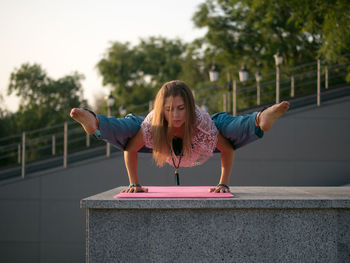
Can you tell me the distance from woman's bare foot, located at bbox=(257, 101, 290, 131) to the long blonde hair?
1.95 feet

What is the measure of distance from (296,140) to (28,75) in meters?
32.4

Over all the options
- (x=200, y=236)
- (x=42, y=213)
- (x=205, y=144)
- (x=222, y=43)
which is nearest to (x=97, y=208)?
(x=200, y=236)

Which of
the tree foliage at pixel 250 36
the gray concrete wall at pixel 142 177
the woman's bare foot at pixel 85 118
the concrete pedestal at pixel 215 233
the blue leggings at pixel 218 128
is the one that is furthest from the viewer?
the tree foliage at pixel 250 36

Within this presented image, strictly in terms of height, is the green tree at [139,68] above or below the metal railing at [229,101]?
above

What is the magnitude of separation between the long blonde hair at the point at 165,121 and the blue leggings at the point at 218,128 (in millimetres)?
246

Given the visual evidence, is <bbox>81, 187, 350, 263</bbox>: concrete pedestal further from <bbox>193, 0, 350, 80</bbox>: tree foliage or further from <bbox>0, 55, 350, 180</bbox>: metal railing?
<bbox>193, 0, 350, 80</bbox>: tree foliage

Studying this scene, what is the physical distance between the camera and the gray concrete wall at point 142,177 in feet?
34.9

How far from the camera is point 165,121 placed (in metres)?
3.62

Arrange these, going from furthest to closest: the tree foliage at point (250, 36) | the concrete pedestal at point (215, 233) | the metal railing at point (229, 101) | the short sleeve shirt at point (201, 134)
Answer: the tree foliage at point (250, 36) → the metal railing at point (229, 101) → the short sleeve shirt at point (201, 134) → the concrete pedestal at point (215, 233)

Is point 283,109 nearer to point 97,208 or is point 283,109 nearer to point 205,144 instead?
point 205,144

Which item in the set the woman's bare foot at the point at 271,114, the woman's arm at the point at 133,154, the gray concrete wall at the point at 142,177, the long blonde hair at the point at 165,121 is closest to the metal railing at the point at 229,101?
the gray concrete wall at the point at 142,177

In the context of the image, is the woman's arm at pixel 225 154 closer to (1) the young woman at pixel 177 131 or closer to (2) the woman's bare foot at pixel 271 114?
(1) the young woman at pixel 177 131

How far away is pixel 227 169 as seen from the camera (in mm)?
3824

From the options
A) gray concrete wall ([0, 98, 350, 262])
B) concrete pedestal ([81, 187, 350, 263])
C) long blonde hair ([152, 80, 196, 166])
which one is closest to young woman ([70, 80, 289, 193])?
long blonde hair ([152, 80, 196, 166])
